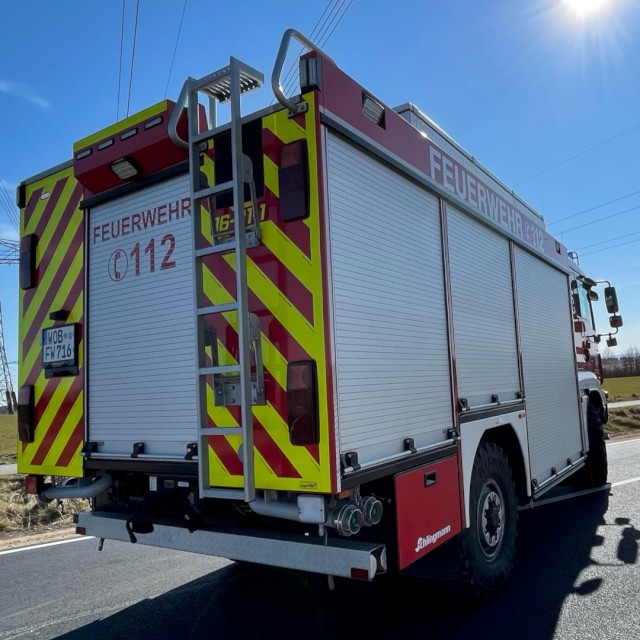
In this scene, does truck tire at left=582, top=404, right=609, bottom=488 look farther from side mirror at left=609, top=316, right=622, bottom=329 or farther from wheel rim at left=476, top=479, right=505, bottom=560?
wheel rim at left=476, top=479, right=505, bottom=560

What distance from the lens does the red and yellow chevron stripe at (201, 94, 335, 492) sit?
2779mm

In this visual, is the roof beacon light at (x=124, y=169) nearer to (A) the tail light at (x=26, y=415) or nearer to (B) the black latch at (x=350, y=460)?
(A) the tail light at (x=26, y=415)

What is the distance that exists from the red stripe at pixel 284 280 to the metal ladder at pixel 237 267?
89mm

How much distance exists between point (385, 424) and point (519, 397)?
2.36 metres

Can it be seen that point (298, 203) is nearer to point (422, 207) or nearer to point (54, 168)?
point (422, 207)

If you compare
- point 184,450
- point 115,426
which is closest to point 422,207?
point 184,450

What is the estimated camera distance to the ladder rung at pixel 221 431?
9.37 feet

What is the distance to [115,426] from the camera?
375 centimetres

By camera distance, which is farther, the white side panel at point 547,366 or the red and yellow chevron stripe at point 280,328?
the white side panel at point 547,366

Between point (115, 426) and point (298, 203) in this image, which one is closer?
point (298, 203)

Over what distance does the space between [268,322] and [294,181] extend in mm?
724

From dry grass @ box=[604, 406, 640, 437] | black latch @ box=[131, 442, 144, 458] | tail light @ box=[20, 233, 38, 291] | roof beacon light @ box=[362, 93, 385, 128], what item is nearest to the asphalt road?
black latch @ box=[131, 442, 144, 458]

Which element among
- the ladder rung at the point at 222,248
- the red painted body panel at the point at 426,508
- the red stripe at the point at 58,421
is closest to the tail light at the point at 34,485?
the red stripe at the point at 58,421

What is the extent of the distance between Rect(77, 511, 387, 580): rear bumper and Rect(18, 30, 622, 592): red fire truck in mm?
12
